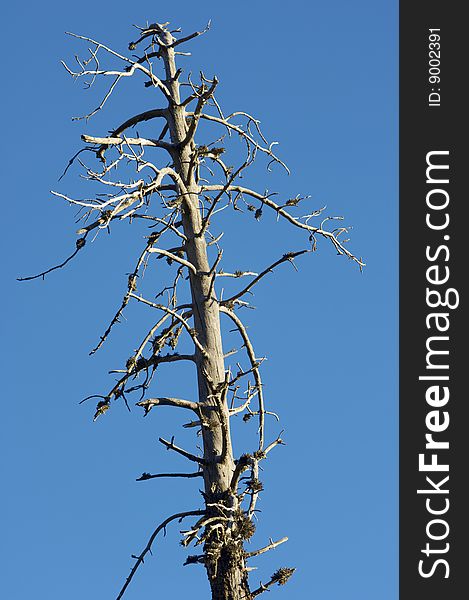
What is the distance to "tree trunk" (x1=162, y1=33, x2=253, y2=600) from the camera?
10.1 metres

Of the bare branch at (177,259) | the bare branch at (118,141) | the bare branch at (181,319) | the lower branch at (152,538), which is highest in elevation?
the bare branch at (118,141)

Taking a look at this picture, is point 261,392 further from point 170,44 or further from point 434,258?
point 170,44

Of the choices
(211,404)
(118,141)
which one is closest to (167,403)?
(211,404)

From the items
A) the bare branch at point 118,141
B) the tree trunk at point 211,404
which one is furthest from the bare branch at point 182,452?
the bare branch at point 118,141

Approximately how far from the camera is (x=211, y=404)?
34.6ft

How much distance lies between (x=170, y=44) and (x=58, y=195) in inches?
93.6

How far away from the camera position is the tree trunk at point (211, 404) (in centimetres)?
1009

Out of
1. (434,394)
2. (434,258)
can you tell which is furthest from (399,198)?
(434,394)

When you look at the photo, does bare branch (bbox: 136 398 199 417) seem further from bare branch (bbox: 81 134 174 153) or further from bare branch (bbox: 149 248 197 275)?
bare branch (bbox: 81 134 174 153)

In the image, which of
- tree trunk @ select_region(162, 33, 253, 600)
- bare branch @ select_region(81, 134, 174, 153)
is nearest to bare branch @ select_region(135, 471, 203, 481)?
tree trunk @ select_region(162, 33, 253, 600)

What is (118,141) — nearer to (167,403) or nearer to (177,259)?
(177,259)

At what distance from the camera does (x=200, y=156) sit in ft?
37.5

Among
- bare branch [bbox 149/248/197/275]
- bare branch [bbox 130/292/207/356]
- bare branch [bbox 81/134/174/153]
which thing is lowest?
bare branch [bbox 130/292/207/356]

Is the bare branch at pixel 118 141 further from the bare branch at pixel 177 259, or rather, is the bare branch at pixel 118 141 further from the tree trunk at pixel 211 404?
the bare branch at pixel 177 259
